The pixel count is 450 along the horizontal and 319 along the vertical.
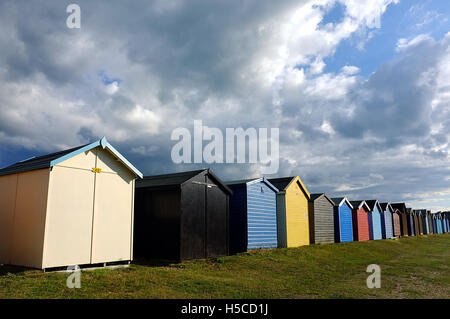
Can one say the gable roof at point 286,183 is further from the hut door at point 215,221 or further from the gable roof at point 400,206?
the gable roof at point 400,206

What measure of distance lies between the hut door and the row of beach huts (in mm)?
48

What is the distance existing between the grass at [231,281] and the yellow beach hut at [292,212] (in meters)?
5.94

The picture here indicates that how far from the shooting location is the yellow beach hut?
22.5 m

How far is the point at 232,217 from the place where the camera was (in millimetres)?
19516

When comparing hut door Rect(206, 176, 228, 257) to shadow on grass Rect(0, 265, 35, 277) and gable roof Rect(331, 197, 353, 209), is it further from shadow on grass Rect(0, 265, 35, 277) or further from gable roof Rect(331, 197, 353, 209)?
gable roof Rect(331, 197, 353, 209)

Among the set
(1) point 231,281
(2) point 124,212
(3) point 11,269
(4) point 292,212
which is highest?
(4) point 292,212

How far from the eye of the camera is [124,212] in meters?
12.9

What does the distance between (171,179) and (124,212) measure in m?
3.53

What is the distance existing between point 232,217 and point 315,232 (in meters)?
9.64
